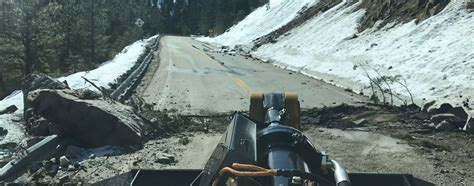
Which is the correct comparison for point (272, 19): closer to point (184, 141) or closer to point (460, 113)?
point (460, 113)

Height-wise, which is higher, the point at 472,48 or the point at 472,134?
the point at 472,48

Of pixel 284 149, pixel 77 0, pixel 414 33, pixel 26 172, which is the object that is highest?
pixel 77 0

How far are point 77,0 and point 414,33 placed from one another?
56277 mm

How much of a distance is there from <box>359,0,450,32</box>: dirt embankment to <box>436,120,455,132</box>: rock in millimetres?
13869

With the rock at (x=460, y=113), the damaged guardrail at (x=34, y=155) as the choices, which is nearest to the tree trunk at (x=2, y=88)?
the damaged guardrail at (x=34, y=155)

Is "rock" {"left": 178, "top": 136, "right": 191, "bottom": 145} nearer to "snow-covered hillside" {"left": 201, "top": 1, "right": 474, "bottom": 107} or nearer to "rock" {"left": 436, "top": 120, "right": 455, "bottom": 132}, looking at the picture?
"rock" {"left": 436, "top": 120, "right": 455, "bottom": 132}

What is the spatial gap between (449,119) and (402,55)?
10235 millimetres

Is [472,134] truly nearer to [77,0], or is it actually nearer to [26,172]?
[26,172]

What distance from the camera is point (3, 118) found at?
9.71 meters

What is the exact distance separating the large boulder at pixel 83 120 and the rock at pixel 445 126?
5222mm

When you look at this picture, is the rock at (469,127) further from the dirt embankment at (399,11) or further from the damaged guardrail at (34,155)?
the dirt embankment at (399,11)

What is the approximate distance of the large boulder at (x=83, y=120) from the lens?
26.4 feet

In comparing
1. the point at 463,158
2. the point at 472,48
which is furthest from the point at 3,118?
the point at 472,48

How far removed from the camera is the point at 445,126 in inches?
364
